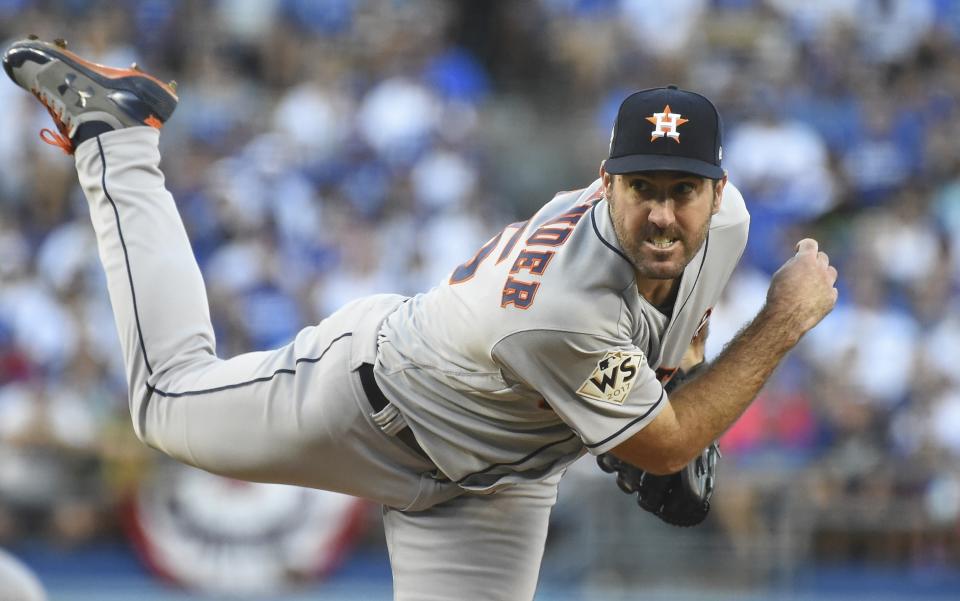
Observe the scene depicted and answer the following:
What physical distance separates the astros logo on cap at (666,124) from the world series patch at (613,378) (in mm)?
588

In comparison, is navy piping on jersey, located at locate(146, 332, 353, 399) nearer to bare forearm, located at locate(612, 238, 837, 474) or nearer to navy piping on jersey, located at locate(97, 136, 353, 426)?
navy piping on jersey, located at locate(97, 136, 353, 426)

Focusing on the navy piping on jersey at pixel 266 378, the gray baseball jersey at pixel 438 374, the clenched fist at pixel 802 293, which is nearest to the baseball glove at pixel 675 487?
the gray baseball jersey at pixel 438 374

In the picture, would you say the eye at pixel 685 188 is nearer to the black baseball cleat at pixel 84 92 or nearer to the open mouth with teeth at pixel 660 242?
the open mouth with teeth at pixel 660 242

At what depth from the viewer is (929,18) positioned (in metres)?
11.6

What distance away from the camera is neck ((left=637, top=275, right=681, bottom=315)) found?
157 inches

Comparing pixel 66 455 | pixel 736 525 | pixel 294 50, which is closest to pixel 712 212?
pixel 736 525

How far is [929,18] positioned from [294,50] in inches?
199

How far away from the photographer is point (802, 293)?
4215 mm

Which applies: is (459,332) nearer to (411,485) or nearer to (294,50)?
(411,485)

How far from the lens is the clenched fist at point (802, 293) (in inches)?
165

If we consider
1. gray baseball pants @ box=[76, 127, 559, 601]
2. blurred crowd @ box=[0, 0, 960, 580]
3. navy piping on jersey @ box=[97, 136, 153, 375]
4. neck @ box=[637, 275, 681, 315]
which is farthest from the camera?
blurred crowd @ box=[0, 0, 960, 580]

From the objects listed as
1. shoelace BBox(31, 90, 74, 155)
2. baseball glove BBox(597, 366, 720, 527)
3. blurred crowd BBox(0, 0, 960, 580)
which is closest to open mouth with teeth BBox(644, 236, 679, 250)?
baseball glove BBox(597, 366, 720, 527)

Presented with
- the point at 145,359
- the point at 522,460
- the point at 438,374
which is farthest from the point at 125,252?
the point at 522,460

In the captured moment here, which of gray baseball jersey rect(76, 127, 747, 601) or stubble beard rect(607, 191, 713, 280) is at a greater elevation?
stubble beard rect(607, 191, 713, 280)
